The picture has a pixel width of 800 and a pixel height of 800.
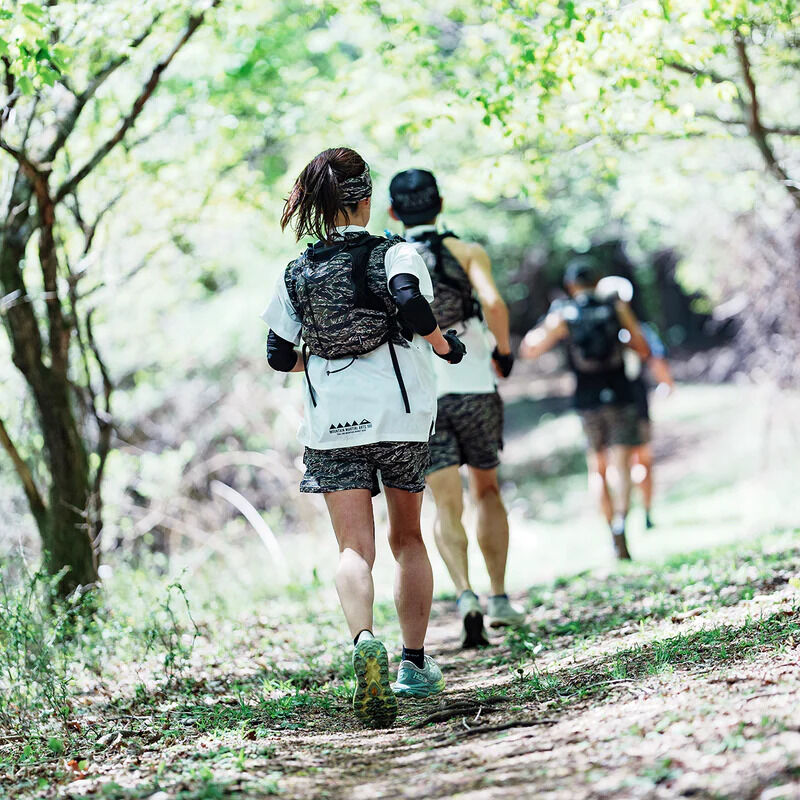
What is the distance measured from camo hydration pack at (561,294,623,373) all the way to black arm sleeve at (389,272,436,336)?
451 cm

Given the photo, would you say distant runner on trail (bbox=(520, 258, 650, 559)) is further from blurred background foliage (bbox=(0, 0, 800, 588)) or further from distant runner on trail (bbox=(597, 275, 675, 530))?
blurred background foliage (bbox=(0, 0, 800, 588))

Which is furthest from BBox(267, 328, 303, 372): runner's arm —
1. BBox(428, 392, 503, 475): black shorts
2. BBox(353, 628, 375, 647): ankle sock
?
BBox(428, 392, 503, 475): black shorts

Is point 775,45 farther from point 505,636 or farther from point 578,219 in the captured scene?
point 578,219

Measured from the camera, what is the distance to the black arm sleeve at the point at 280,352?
4129 millimetres

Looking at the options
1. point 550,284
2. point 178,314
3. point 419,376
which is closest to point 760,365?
point 178,314

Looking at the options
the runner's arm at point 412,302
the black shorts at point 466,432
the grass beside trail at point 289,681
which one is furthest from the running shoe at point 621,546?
the runner's arm at point 412,302

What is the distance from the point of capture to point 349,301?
12.9 ft

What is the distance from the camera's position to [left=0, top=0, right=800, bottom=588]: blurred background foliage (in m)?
5.91

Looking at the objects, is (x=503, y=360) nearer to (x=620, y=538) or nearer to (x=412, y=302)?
(x=412, y=302)

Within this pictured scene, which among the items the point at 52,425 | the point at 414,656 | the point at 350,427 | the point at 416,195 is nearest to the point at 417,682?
the point at 414,656

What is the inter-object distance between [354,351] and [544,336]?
4.23 m

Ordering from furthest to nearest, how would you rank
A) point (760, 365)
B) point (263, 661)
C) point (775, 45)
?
point (760, 365)
point (775, 45)
point (263, 661)

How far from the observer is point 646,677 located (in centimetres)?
371

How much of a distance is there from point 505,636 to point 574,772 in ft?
8.99
